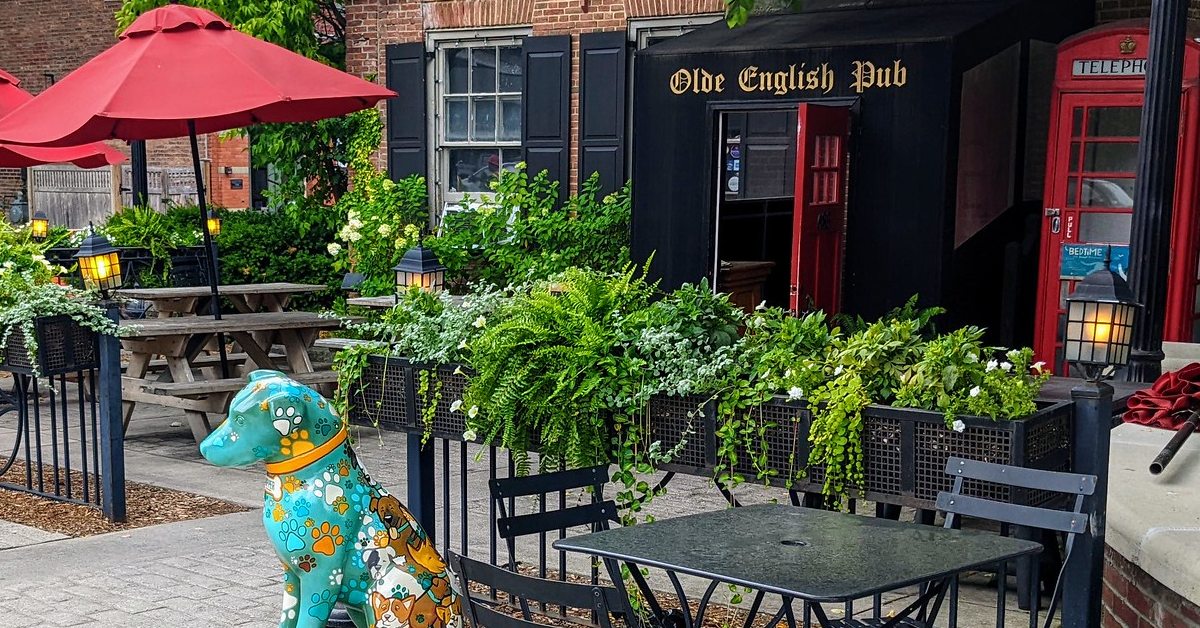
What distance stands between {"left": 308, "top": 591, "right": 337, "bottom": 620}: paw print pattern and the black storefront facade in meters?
5.51

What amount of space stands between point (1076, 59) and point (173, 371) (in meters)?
6.51

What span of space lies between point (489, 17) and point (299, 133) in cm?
265

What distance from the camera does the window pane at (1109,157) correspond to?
351 inches

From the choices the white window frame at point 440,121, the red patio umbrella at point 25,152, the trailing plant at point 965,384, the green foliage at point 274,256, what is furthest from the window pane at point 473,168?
the trailing plant at point 965,384

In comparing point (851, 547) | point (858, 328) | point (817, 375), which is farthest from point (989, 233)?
point (851, 547)

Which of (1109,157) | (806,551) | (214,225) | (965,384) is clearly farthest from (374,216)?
(806,551)

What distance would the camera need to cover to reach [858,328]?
18.5ft

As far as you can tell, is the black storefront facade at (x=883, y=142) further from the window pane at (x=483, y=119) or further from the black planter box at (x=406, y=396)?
the black planter box at (x=406, y=396)

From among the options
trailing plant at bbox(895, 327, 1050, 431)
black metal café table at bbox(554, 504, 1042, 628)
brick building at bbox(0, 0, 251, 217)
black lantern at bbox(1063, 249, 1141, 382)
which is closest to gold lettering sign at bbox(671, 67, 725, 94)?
black lantern at bbox(1063, 249, 1141, 382)

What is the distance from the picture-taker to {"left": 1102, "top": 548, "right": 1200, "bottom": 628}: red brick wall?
3.87 metres

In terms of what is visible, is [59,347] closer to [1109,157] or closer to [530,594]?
[530,594]

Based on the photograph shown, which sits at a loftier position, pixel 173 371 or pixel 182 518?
pixel 173 371

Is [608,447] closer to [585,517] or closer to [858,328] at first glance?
[585,517]

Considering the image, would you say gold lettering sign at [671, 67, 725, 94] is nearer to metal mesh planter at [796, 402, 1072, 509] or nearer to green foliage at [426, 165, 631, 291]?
green foliage at [426, 165, 631, 291]
